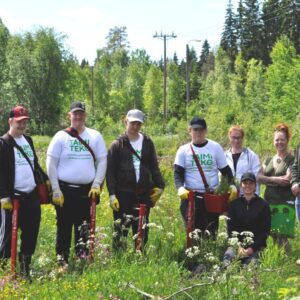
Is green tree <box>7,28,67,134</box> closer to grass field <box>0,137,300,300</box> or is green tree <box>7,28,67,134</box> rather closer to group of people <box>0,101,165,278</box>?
group of people <box>0,101,165,278</box>

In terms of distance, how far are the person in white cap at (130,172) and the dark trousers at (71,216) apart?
34 cm

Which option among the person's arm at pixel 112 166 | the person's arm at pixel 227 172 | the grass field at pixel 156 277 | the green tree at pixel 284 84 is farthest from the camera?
the green tree at pixel 284 84

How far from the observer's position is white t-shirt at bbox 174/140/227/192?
623 cm

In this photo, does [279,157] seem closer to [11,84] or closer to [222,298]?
[222,298]

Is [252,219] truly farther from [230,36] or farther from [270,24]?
[230,36]

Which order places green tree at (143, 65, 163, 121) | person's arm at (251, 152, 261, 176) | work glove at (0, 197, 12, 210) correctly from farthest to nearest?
green tree at (143, 65, 163, 121), person's arm at (251, 152, 261, 176), work glove at (0, 197, 12, 210)

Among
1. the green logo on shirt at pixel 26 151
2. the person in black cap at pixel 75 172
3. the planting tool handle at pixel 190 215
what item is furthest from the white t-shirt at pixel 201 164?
the green logo on shirt at pixel 26 151

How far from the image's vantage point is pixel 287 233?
661cm

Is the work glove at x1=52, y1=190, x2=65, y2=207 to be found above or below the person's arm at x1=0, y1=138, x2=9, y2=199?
below

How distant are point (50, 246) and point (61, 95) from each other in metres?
52.6

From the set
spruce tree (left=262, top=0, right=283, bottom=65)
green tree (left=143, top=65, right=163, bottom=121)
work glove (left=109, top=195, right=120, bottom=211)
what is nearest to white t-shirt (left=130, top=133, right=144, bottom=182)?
work glove (left=109, top=195, right=120, bottom=211)

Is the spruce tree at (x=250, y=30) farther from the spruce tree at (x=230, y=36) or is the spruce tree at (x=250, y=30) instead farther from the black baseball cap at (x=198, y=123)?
the black baseball cap at (x=198, y=123)

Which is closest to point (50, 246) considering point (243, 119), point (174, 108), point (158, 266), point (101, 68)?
point (158, 266)

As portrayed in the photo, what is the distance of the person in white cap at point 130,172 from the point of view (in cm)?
613
